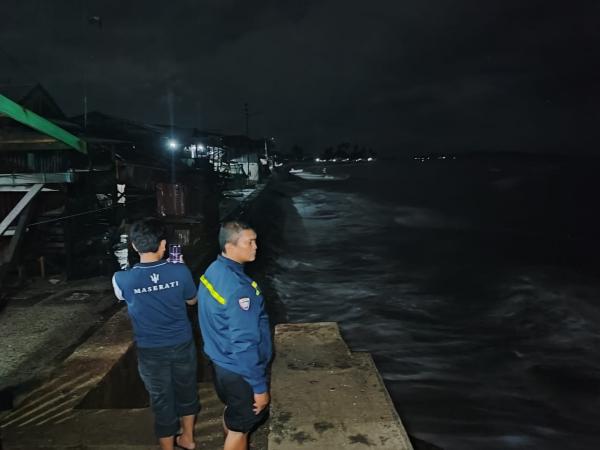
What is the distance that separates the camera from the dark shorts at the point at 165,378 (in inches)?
125

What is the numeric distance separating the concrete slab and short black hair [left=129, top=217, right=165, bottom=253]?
1729 mm

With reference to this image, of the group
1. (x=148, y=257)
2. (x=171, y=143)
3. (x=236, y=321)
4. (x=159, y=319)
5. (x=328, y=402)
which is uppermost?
(x=171, y=143)

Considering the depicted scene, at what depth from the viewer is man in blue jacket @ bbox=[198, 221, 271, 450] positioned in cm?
267

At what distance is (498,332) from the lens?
1146cm

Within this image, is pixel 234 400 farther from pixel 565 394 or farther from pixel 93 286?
pixel 565 394

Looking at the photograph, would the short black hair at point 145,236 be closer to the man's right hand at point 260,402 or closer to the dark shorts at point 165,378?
the dark shorts at point 165,378

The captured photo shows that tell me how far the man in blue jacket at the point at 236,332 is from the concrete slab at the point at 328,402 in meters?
0.59

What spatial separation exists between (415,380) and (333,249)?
563 inches

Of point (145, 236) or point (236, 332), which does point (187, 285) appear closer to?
point (145, 236)

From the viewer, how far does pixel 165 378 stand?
3.21 meters

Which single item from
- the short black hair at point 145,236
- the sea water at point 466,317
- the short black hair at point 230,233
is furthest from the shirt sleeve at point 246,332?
the sea water at point 466,317

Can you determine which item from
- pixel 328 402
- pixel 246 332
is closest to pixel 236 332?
pixel 246 332

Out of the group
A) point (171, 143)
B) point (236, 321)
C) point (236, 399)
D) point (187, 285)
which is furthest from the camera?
point (171, 143)

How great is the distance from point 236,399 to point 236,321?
572 mm
